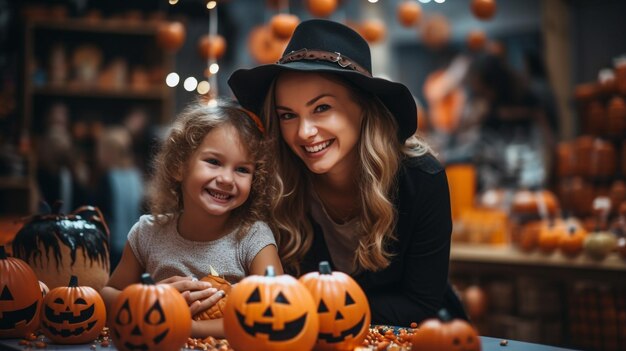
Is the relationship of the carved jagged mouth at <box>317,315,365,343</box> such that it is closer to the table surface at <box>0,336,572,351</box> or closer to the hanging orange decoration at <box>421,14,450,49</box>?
the table surface at <box>0,336,572,351</box>

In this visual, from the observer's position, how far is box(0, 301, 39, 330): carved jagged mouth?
188cm

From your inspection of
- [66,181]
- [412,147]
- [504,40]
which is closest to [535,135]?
[504,40]

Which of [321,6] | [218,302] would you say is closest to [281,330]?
[218,302]

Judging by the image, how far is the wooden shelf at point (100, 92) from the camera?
262 inches

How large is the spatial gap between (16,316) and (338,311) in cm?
82

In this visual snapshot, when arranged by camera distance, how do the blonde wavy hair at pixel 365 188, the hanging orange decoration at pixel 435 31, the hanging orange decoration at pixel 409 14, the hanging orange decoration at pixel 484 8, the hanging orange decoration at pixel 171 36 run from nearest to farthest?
the blonde wavy hair at pixel 365 188, the hanging orange decoration at pixel 484 8, the hanging orange decoration at pixel 409 14, the hanging orange decoration at pixel 171 36, the hanging orange decoration at pixel 435 31

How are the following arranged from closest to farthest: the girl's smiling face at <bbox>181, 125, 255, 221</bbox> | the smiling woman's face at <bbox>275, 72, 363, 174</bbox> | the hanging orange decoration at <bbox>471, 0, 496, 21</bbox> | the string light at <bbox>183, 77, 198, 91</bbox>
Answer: the girl's smiling face at <bbox>181, 125, 255, 221</bbox> → the smiling woman's face at <bbox>275, 72, 363, 174</bbox> → the hanging orange decoration at <bbox>471, 0, 496, 21</bbox> → the string light at <bbox>183, 77, 198, 91</bbox>

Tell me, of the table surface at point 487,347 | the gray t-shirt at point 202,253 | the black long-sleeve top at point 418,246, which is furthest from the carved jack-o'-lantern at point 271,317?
the black long-sleeve top at point 418,246

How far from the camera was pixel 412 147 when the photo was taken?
8.43 feet

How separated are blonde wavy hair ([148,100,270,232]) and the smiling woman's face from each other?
0.34ft

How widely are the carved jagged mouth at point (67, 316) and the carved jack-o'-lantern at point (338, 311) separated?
1.78 ft

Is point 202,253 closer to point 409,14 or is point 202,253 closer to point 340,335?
point 340,335

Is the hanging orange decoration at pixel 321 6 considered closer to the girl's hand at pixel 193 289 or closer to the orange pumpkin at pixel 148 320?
the girl's hand at pixel 193 289

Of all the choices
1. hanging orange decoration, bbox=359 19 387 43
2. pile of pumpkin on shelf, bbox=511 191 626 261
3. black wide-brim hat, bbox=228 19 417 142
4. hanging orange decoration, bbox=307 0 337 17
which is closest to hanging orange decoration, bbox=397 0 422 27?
hanging orange decoration, bbox=359 19 387 43
